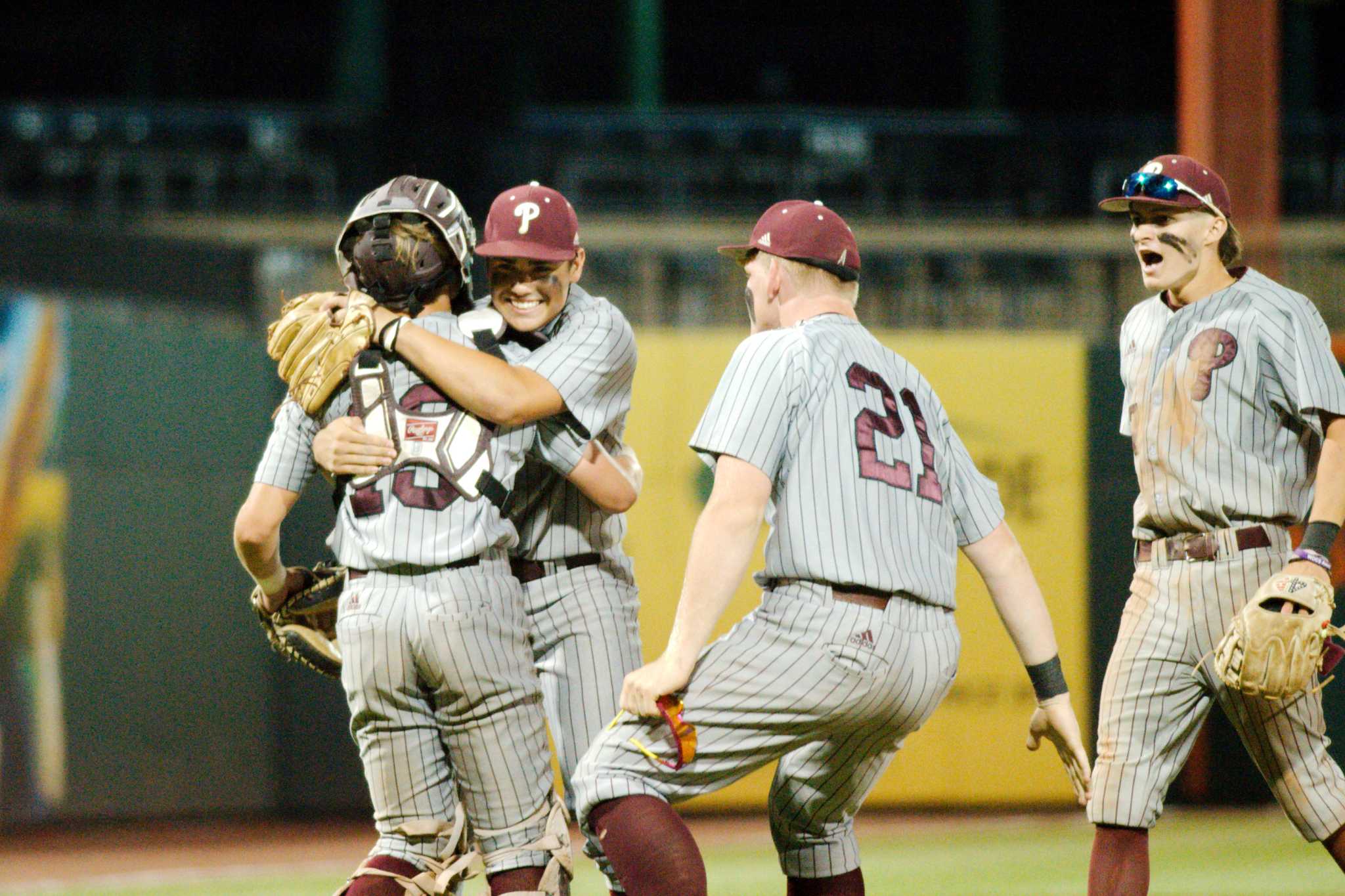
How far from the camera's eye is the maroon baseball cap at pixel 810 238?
10.3ft

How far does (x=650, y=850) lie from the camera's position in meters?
2.78

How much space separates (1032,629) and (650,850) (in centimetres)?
100

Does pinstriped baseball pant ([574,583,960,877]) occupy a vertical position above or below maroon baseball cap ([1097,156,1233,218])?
below

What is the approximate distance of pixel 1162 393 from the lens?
3.75m

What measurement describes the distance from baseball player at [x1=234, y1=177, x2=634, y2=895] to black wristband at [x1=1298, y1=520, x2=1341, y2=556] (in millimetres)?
1618

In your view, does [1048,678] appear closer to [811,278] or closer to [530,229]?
[811,278]

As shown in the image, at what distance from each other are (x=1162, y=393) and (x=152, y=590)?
559 cm

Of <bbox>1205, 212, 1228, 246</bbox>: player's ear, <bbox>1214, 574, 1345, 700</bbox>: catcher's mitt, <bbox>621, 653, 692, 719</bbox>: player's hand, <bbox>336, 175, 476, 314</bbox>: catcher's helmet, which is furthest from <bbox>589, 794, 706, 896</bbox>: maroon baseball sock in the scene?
<bbox>1205, 212, 1228, 246</bbox>: player's ear

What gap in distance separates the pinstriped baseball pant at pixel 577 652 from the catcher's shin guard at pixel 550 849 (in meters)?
0.13

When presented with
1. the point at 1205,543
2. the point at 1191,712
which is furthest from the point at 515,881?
the point at 1205,543

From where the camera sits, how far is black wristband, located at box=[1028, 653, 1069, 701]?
128 inches

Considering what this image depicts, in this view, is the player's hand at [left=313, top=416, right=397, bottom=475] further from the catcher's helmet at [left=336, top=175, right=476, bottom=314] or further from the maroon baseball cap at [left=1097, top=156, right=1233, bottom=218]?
the maroon baseball cap at [left=1097, top=156, right=1233, bottom=218]

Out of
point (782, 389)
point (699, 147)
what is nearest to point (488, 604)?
point (782, 389)

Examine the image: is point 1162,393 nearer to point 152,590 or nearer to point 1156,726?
point 1156,726
